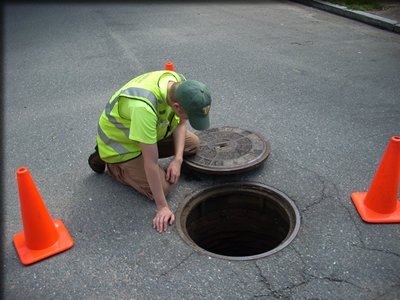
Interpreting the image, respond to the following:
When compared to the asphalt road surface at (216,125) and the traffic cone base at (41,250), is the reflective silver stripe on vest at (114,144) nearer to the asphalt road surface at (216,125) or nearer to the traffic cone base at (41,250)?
the asphalt road surface at (216,125)

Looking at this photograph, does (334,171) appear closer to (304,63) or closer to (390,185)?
(390,185)

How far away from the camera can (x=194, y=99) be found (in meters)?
2.29

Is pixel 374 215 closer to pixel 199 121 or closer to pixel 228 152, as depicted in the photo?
pixel 228 152

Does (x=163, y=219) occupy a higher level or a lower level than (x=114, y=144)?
lower

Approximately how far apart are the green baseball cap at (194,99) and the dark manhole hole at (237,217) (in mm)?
838

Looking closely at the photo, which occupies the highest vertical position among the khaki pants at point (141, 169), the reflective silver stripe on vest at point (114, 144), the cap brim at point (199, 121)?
the cap brim at point (199, 121)

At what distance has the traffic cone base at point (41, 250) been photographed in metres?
2.39

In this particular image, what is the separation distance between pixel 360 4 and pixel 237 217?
297 inches

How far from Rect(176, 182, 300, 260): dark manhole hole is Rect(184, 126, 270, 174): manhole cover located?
0.17 metres

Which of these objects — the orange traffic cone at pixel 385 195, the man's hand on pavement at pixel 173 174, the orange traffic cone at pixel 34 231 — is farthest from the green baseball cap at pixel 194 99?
the orange traffic cone at pixel 385 195

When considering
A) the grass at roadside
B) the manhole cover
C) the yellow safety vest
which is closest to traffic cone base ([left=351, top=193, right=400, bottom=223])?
the manhole cover

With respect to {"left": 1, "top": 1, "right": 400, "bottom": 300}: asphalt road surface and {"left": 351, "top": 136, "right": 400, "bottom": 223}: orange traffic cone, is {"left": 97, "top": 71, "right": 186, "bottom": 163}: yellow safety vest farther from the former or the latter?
{"left": 351, "top": 136, "right": 400, "bottom": 223}: orange traffic cone

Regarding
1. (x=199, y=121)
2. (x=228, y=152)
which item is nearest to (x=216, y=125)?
(x=228, y=152)

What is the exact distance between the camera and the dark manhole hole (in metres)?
2.88
